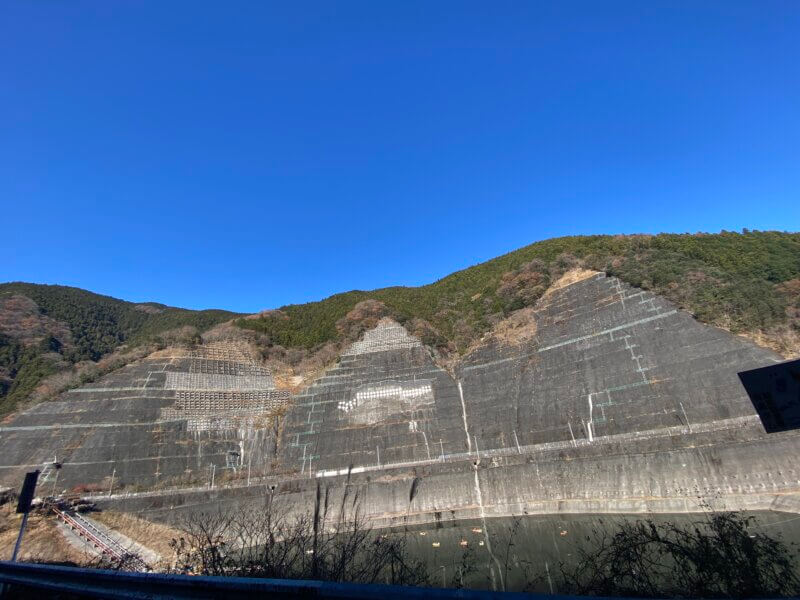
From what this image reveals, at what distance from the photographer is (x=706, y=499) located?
19109 mm

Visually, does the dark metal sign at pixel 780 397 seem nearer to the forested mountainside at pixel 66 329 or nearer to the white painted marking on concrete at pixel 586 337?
the white painted marking on concrete at pixel 586 337

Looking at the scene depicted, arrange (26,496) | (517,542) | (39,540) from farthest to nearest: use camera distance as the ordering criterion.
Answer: (39,540) → (517,542) → (26,496)

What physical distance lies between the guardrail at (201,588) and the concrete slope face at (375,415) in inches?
1039

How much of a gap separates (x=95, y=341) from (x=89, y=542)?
38.6 m

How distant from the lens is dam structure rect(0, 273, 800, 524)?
68.1ft

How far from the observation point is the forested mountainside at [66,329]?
39.3 m

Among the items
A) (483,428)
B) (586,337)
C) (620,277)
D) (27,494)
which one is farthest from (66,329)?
(620,277)

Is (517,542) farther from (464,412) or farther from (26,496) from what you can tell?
(26,496)

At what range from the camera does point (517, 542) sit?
57.9ft

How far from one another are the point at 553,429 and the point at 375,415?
12830 mm

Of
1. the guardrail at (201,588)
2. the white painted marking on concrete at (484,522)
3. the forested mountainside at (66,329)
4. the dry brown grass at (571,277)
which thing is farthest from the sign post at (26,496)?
the dry brown grass at (571,277)

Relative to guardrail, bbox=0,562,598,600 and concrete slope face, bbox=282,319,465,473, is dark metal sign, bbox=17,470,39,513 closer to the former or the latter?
guardrail, bbox=0,562,598,600

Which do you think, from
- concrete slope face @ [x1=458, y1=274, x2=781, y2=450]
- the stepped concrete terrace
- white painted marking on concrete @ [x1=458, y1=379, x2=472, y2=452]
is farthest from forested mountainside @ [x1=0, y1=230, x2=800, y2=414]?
white painted marking on concrete @ [x1=458, y1=379, x2=472, y2=452]

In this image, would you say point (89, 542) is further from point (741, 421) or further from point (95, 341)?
point (95, 341)
